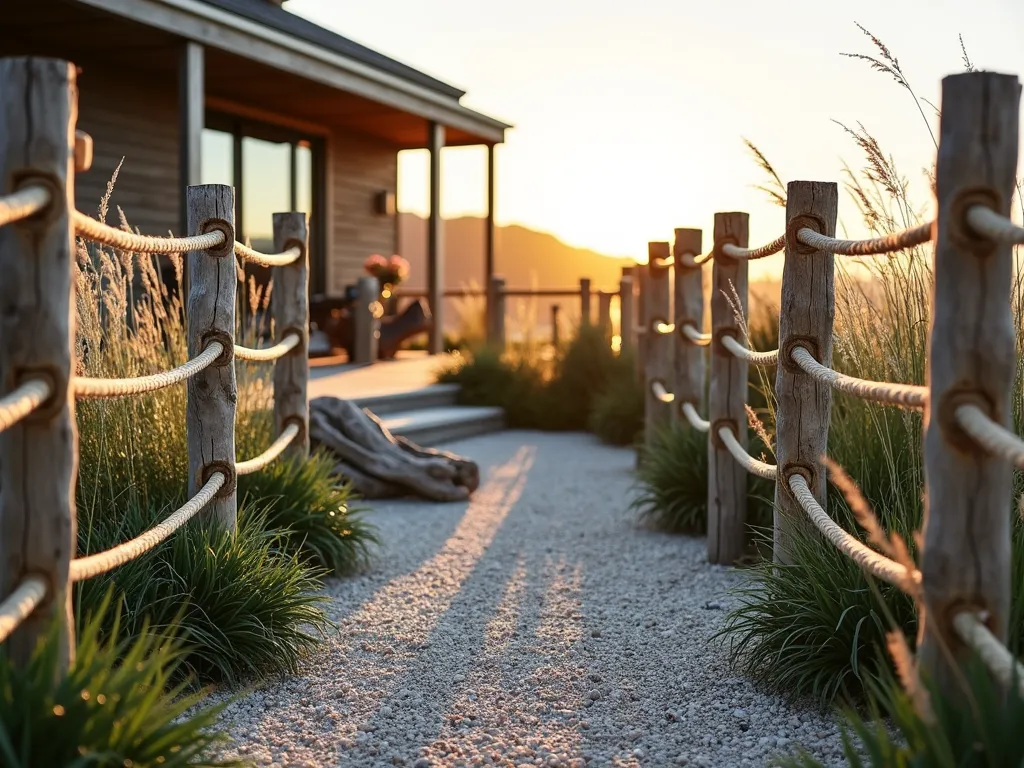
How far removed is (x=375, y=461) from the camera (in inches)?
224

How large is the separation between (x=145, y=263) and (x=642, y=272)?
458 centimetres

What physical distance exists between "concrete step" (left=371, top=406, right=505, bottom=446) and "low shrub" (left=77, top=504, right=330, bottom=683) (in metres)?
4.29

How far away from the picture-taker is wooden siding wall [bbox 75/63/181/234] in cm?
933

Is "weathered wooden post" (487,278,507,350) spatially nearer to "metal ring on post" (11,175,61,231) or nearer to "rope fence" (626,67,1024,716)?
"rope fence" (626,67,1024,716)

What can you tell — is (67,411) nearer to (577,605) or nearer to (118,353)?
(118,353)

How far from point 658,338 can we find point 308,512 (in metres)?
2.75

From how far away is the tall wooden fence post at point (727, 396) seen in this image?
13.4ft

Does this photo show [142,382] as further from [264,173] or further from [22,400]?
[264,173]

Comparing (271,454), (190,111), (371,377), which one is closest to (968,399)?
(271,454)

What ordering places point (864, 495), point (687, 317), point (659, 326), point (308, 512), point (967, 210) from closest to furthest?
point (967, 210)
point (864, 495)
point (308, 512)
point (687, 317)
point (659, 326)

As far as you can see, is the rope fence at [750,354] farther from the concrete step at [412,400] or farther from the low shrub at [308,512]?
the concrete step at [412,400]

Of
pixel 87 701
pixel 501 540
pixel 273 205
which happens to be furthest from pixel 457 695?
pixel 273 205

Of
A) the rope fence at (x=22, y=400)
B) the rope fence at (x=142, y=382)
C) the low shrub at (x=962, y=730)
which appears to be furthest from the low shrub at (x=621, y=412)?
the rope fence at (x=22, y=400)

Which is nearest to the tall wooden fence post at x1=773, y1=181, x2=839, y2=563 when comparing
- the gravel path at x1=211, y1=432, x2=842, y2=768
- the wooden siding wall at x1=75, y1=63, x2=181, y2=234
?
the gravel path at x1=211, y1=432, x2=842, y2=768
